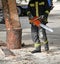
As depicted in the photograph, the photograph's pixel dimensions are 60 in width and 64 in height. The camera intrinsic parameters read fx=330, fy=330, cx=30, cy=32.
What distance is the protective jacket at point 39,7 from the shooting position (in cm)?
992

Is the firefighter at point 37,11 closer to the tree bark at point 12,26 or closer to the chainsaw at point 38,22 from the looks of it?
the chainsaw at point 38,22

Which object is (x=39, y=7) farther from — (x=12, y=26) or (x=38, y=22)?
(x=12, y=26)

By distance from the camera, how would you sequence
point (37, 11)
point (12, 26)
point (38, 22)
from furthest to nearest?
point (12, 26), point (37, 11), point (38, 22)

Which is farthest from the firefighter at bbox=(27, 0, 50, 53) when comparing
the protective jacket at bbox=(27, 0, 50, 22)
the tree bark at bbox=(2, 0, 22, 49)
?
the tree bark at bbox=(2, 0, 22, 49)

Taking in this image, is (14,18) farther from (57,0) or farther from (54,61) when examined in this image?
(57,0)

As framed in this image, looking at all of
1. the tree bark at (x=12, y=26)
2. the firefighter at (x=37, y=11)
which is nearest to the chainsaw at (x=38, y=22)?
the firefighter at (x=37, y=11)

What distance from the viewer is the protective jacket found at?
9922 mm

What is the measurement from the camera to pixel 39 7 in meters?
9.96

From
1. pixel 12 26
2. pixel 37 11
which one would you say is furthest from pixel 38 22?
pixel 12 26

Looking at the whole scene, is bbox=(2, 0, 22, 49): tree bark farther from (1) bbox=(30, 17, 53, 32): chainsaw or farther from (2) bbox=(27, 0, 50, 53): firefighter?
(1) bbox=(30, 17, 53, 32): chainsaw

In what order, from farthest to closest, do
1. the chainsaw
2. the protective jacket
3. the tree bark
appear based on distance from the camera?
1. the tree bark
2. the protective jacket
3. the chainsaw

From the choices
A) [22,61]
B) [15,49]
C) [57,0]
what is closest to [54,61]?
[22,61]

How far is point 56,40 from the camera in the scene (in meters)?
12.9

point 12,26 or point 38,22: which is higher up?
point 38,22
